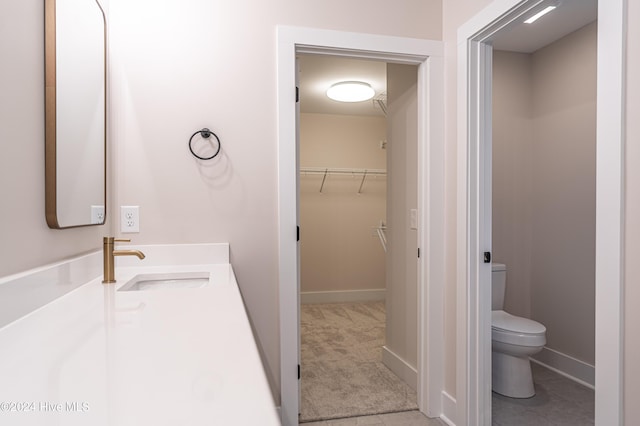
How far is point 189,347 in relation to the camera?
67cm

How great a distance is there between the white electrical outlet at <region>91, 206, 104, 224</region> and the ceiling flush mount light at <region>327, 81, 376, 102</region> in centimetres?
248

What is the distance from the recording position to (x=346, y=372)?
267 cm

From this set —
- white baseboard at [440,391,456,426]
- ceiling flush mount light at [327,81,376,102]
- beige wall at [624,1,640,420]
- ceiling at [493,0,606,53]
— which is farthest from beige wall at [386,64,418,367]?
beige wall at [624,1,640,420]

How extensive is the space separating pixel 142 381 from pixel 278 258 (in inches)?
55.2

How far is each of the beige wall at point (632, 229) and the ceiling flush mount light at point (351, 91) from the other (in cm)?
250

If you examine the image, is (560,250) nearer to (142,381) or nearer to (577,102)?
(577,102)

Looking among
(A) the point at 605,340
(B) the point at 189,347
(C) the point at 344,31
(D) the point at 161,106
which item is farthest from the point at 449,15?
(B) the point at 189,347

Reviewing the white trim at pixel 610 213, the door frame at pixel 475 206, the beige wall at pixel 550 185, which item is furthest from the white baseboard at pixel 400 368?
the white trim at pixel 610 213

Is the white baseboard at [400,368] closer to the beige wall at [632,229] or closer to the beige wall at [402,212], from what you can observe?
the beige wall at [402,212]

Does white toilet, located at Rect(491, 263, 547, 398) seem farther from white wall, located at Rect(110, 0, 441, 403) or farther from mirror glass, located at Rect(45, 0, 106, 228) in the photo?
mirror glass, located at Rect(45, 0, 106, 228)

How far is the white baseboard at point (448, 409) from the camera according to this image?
198 centimetres

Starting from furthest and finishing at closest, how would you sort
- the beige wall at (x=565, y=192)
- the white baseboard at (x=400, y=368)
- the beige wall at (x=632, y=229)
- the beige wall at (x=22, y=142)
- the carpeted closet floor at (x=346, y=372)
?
the beige wall at (x=565, y=192) < the white baseboard at (x=400, y=368) < the carpeted closet floor at (x=346, y=372) < the beige wall at (x=632, y=229) < the beige wall at (x=22, y=142)

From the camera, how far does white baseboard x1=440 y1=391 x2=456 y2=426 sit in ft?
6.50

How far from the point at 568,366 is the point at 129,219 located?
2.96m
